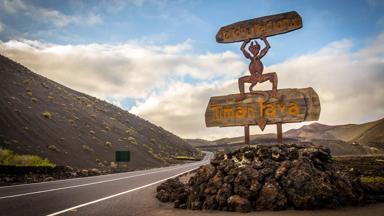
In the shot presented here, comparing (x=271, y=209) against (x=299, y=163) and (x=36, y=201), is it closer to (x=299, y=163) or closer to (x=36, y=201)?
(x=299, y=163)

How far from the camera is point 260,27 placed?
7500 mm

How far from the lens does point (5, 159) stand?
1875cm

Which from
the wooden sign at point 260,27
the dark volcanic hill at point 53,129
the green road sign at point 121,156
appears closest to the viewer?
the wooden sign at point 260,27

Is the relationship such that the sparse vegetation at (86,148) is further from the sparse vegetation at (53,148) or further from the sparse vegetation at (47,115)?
the sparse vegetation at (47,115)

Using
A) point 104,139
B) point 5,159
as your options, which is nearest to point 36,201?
→ point 5,159

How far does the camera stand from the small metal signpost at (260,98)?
7.03m

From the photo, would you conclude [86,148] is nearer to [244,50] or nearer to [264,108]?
[244,50]

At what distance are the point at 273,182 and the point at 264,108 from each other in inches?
83.3

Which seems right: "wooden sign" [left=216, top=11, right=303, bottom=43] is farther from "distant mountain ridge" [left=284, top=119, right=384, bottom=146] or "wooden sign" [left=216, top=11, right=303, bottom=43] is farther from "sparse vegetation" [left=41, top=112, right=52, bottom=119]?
"distant mountain ridge" [left=284, top=119, right=384, bottom=146]

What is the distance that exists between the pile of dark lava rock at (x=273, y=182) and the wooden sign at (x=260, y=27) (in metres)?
2.86

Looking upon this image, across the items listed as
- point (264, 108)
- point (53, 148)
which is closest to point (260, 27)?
point (264, 108)

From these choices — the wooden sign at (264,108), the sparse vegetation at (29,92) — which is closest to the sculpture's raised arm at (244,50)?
the wooden sign at (264,108)

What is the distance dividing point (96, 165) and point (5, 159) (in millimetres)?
9404

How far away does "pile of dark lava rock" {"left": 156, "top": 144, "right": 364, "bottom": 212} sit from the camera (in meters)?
5.58
